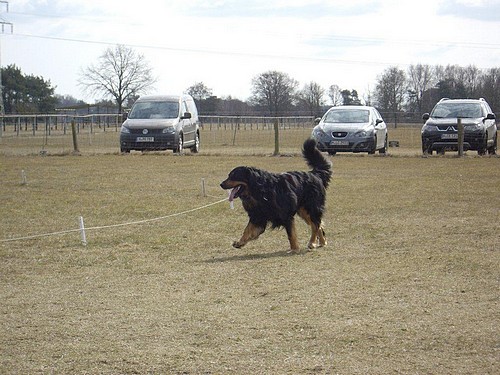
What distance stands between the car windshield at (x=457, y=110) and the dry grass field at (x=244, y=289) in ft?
36.8

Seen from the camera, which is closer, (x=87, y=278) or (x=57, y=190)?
(x=87, y=278)

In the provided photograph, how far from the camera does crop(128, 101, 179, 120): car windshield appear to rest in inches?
1093

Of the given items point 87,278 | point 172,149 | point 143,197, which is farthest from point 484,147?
point 87,278

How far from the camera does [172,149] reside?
90.4 ft

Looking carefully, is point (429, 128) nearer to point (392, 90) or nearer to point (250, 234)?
point (250, 234)

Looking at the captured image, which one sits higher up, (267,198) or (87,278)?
(267,198)

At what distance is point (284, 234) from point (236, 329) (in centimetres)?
A: 512

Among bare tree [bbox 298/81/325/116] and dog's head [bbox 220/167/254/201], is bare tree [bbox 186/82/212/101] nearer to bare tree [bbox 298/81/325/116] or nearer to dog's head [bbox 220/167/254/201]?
bare tree [bbox 298/81/325/116]

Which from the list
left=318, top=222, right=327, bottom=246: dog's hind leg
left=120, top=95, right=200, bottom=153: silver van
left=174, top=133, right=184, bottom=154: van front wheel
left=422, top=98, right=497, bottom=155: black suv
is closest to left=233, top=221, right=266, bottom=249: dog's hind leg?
left=318, top=222, right=327, bottom=246: dog's hind leg

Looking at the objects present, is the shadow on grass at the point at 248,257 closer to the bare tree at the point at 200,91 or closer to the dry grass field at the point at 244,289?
the dry grass field at the point at 244,289

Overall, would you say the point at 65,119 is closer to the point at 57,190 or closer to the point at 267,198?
the point at 57,190

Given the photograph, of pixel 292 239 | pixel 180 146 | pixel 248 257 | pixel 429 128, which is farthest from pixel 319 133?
pixel 248 257

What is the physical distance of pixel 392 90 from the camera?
7131 centimetres

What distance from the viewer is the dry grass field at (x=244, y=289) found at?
552 cm
